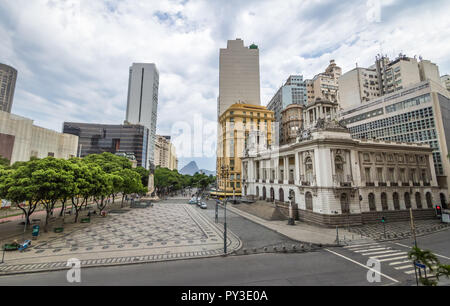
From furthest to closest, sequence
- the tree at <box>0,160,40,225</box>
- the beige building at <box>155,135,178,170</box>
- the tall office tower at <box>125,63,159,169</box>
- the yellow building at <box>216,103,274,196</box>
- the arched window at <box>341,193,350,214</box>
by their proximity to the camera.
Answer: the tall office tower at <box>125,63,159,169</box>, the beige building at <box>155,135,178,170</box>, the yellow building at <box>216,103,274,196</box>, the arched window at <box>341,193,350,214</box>, the tree at <box>0,160,40,225</box>

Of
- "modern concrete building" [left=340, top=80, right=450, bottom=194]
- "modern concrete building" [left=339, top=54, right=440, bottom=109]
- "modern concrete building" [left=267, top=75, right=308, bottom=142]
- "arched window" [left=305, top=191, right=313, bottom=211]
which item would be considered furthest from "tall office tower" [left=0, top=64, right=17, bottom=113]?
"modern concrete building" [left=339, top=54, right=440, bottom=109]

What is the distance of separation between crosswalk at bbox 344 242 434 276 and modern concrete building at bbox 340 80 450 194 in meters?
23.8

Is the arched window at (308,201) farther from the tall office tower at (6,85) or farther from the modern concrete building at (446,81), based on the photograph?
the tall office tower at (6,85)

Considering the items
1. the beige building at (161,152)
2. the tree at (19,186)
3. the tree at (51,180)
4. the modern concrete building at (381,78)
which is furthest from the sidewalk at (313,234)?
the beige building at (161,152)

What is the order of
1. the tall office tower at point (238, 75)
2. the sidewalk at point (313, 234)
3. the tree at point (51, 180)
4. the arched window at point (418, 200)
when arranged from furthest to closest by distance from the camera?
the tall office tower at point (238, 75) → the arched window at point (418, 200) → the sidewalk at point (313, 234) → the tree at point (51, 180)

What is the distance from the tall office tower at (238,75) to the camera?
99.1 metres

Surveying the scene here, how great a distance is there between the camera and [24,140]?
62188mm

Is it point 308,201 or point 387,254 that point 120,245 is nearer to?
point 387,254

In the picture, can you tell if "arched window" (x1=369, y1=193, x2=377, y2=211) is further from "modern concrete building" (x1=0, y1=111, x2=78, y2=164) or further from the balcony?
"modern concrete building" (x1=0, y1=111, x2=78, y2=164)

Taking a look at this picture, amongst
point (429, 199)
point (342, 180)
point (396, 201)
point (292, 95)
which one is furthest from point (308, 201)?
point (292, 95)

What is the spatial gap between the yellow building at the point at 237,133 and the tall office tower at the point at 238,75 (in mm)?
27065

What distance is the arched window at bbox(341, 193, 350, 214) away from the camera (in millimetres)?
29173

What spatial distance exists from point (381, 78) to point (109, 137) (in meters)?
134
